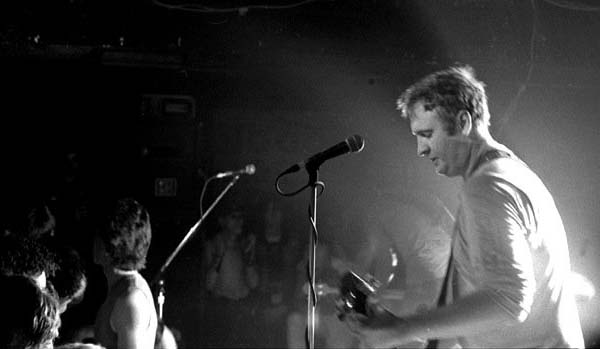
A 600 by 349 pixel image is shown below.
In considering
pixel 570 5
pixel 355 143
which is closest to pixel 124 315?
pixel 355 143

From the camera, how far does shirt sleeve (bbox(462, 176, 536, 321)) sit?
187 centimetres

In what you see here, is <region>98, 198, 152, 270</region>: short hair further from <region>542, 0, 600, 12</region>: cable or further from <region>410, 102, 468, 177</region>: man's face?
<region>542, 0, 600, 12</region>: cable

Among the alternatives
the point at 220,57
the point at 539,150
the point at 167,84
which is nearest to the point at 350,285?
the point at 220,57

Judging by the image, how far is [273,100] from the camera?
6684 mm

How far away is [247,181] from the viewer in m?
6.95

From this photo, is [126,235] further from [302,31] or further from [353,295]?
[302,31]

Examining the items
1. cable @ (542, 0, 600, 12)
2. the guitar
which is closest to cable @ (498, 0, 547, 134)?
cable @ (542, 0, 600, 12)

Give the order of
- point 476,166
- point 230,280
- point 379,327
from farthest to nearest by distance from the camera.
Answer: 1. point 230,280
2. point 476,166
3. point 379,327

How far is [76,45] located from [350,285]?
3.89m

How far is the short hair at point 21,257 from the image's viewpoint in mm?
2547

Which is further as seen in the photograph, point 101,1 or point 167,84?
point 167,84

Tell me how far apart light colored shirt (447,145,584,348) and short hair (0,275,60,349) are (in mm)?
1262

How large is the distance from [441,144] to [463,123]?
100mm

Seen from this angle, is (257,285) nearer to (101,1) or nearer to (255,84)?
(255,84)
